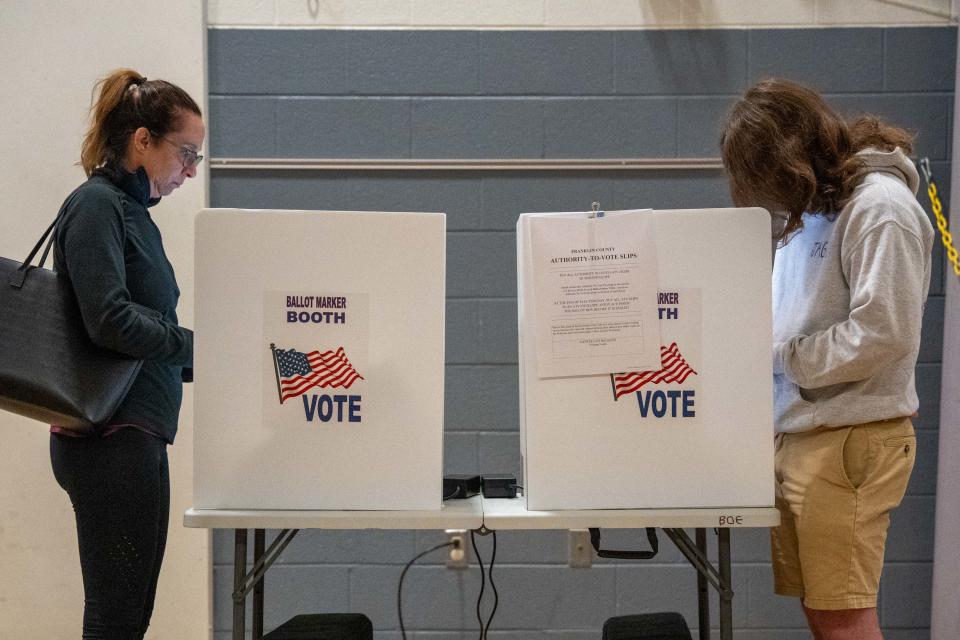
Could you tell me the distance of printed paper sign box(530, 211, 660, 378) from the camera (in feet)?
4.79

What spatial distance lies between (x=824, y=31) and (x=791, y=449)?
161 cm

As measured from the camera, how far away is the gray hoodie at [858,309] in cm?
142

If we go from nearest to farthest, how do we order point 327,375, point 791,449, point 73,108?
point 327,375 < point 791,449 < point 73,108

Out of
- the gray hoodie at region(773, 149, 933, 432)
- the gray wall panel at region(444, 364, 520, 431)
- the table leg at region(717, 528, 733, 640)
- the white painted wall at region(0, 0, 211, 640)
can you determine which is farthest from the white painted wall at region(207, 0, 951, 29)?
the table leg at region(717, 528, 733, 640)

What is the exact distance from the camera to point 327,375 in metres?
1.45

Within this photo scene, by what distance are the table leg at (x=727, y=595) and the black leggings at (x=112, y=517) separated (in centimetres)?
99

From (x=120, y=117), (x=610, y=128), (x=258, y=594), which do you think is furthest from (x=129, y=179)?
(x=610, y=128)

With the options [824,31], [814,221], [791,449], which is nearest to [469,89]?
[824,31]

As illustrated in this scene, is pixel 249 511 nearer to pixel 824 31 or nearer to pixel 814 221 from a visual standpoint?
pixel 814 221

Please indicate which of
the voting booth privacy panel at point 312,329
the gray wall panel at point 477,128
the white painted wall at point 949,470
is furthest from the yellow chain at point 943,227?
the voting booth privacy panel at point 312,329

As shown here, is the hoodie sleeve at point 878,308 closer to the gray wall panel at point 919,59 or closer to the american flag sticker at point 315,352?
the american flag sticker at point 315,352

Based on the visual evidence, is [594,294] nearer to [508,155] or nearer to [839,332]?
[839,332]

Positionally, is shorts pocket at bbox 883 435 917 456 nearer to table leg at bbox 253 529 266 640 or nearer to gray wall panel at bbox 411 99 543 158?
table leg at bbox 253 529 266 640

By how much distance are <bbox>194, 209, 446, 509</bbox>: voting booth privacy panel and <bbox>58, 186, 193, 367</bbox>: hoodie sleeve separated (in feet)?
0.45
